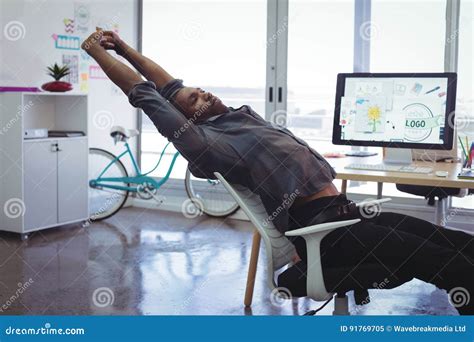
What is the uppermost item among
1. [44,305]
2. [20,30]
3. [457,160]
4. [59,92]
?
[20,30]

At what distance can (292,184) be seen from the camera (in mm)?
2367

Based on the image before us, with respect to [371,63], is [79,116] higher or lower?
lower

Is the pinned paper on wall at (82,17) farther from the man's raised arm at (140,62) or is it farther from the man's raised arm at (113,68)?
the man's raised arm at (113,68)

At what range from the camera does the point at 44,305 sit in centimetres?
353

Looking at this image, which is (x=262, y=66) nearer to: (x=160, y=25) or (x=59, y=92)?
(x=160, y=25)

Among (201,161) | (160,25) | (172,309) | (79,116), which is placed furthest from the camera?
(160,25)

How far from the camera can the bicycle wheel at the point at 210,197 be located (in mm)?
5750

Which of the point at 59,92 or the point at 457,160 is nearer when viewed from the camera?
the point at 457,160

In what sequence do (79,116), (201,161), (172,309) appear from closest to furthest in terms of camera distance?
(201,161)
(172,309)
(79,116)

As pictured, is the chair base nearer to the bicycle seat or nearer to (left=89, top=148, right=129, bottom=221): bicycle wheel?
the bicycle seat

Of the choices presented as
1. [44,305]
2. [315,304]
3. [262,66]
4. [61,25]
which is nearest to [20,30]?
[61,25]

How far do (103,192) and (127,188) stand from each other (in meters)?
0.41

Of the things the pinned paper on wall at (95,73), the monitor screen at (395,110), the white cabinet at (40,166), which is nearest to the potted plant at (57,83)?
the white cabinet at (40,166)

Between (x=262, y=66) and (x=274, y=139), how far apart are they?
11.4 ft
